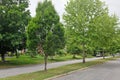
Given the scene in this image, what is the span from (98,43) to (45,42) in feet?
67.8

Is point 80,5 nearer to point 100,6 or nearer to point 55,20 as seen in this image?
point 100,6

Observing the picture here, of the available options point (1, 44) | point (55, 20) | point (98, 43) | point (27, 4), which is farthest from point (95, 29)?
point (55, 20)

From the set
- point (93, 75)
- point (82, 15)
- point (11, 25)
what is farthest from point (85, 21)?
point (93, 75)

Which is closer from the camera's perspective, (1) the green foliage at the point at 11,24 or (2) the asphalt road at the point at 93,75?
(2) the asphalt road at the point at 93,75

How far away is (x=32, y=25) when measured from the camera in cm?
2706

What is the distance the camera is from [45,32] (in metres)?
27.2

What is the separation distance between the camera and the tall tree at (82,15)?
4375 cm

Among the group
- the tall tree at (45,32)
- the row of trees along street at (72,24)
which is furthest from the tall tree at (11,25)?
the tall tree at (45,32)

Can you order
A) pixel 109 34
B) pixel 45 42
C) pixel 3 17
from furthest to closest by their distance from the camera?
pixel 109 34
pixel 3 17
pixel 45 42

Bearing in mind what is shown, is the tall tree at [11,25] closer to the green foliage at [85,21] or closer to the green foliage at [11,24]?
the green foliage at [11,24]

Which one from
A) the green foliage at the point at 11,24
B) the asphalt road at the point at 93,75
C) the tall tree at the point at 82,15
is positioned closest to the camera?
the asphalt road at the point at 93,75

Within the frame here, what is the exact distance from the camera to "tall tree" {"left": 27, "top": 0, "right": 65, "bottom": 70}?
26922mm

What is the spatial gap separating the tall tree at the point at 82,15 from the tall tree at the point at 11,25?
6692 millimetres

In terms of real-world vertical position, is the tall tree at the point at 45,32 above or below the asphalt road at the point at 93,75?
above
